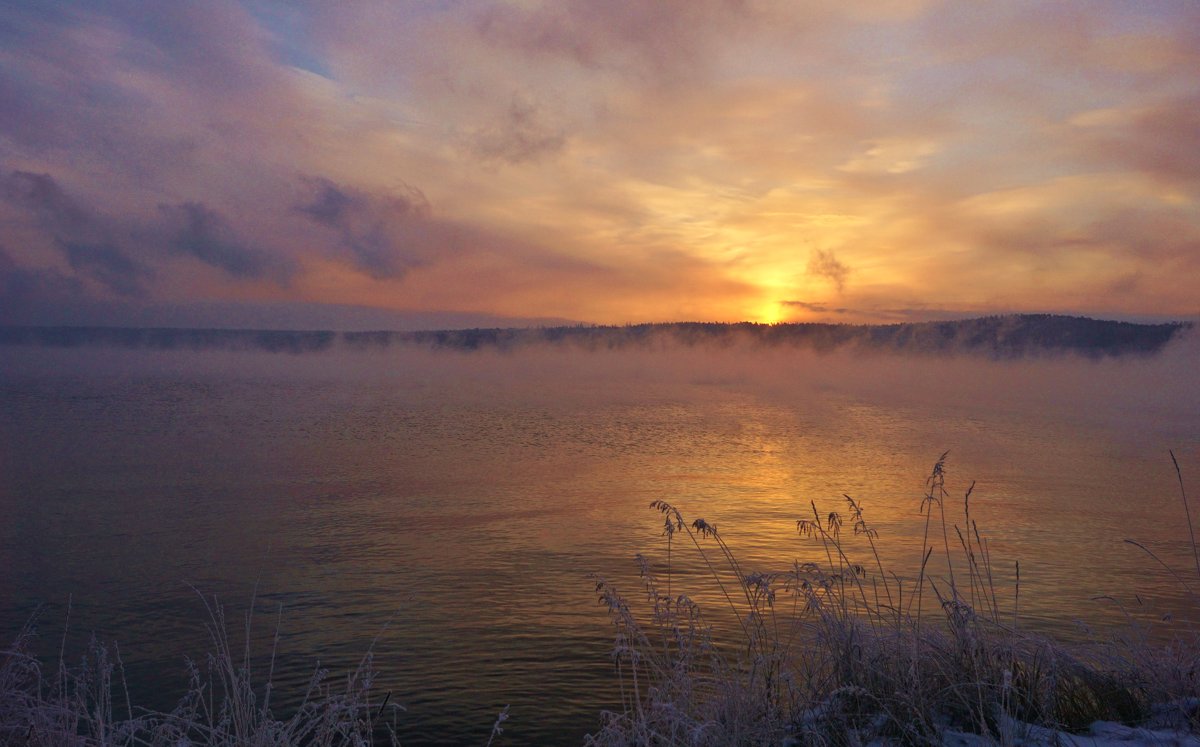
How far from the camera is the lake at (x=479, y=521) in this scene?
952cm

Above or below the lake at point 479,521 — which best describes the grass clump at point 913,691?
above

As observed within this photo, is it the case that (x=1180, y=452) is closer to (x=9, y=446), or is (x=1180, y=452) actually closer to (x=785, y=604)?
(x=785, y=604)

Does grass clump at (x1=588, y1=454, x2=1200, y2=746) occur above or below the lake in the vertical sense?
above

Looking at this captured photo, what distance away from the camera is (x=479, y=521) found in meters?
16.4

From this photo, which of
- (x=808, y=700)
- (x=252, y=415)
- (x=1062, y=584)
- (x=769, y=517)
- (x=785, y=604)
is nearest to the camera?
(x=808, y=700)

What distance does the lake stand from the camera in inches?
375

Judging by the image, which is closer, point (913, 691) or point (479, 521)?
point (913, 691)

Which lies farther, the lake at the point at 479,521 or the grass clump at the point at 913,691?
the lake at the point at 479,521

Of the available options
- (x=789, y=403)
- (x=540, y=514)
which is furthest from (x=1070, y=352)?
(x=540, y=514)

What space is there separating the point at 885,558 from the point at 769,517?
3672 mm

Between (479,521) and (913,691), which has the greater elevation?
(913,691)

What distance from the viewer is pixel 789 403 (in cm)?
5034

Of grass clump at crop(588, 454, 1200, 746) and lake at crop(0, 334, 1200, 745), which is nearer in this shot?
grass clump at crop(588, 454, 1200, 746)

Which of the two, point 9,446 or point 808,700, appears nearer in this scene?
point 808,700
